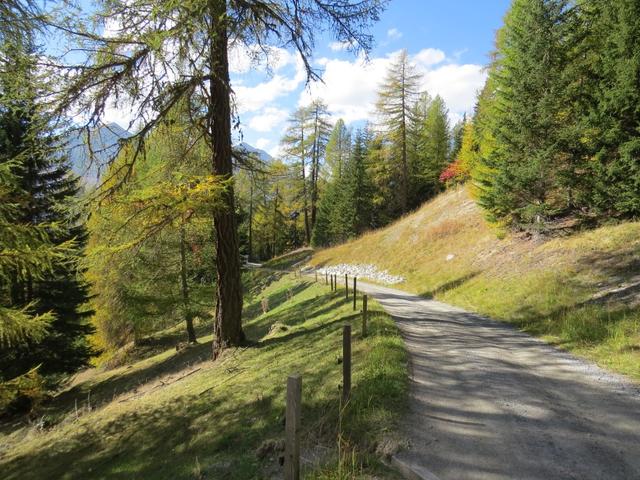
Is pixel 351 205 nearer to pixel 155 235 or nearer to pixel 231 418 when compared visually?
pixel 155 235

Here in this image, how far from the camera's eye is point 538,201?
1576cm

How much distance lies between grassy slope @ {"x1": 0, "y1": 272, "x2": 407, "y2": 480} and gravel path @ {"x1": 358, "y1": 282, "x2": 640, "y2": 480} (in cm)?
49

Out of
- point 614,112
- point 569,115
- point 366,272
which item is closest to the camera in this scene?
point 614,112

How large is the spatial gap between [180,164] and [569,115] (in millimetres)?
14317

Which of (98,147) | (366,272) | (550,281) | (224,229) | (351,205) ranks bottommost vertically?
(366,272)

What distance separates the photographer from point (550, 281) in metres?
11.9

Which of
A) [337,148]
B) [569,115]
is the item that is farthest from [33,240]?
[337,148]

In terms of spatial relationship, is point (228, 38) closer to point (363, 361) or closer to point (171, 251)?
point (363, 361)

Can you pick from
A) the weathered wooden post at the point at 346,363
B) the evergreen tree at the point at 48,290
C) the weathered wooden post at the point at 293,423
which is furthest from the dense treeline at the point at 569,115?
the evergreen tree at the point at 48,290

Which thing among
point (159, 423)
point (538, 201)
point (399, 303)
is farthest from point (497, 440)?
point (538, 201)

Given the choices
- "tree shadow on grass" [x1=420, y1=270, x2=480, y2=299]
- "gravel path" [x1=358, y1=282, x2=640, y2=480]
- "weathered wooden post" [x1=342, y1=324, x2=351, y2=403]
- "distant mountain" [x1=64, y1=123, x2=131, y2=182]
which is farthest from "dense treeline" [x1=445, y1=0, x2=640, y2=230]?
"distant mountain" [x1=64, y1=123, x2=131, y2=182]

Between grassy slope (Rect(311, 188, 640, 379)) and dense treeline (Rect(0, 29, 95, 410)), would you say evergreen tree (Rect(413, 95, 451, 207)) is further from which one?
dense treeline (Rect(0, 29, 95, 410))

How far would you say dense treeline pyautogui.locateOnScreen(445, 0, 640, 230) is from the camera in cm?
1240

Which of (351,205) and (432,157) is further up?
(432,157)
